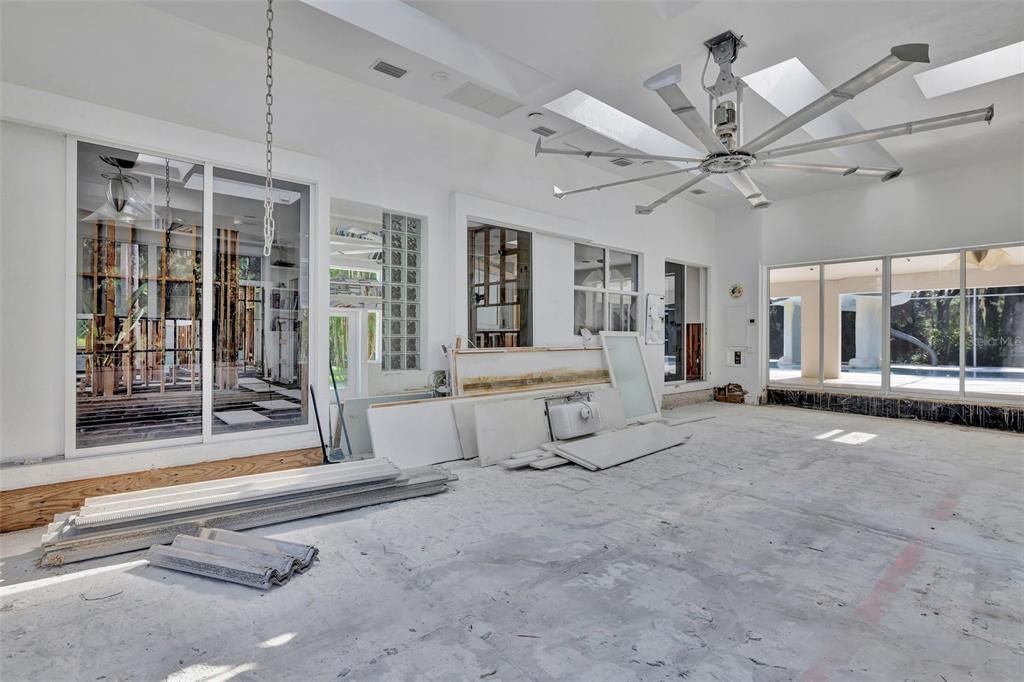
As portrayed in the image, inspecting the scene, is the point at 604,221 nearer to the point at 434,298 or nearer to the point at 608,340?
the point at 608,340

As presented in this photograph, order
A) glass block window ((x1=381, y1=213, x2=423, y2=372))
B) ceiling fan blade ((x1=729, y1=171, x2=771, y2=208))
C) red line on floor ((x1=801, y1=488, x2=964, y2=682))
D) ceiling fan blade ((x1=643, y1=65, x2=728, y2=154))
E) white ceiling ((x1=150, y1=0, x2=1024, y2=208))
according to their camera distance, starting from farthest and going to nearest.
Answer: glass block window ((x1=381, y1=213, x2=423, y2=372)) < ceiling fan blade ((x1=729, y1=171, x2=771, y2=208)) < white ceiling ((x1=150, y1=0, x2=1024, y2=208)) < ceiling fan blade ((x1=643, y1=65, x2=728, y2=154)) < red line on floor ((x1=801, y1=488, x2=964, y2=682))

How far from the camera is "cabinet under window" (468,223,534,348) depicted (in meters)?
6.56

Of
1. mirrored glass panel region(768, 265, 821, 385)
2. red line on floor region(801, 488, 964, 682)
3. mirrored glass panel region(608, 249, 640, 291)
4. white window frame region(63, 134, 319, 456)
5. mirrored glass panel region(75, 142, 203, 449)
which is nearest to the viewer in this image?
red line on floor region(801, 488, 964, 682)

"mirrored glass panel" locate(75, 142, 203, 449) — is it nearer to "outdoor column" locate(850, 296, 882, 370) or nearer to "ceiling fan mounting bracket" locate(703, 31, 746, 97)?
"ceiling fan mounting bracket" locate(703, 31, 746, 97)

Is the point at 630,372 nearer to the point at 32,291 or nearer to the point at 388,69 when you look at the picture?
the point at 388,69

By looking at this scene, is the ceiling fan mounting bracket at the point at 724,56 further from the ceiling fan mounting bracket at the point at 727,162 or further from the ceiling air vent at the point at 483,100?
the ceiling air vent at the point at 483,100

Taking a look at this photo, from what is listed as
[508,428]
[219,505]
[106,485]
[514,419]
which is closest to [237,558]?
[219,505]

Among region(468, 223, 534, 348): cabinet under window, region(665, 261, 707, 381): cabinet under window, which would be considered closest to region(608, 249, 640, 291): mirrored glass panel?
region(665, 261, 707, 381): cabinet under window

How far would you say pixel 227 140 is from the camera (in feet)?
13.7

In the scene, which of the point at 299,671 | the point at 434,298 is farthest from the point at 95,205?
the point at 299,671

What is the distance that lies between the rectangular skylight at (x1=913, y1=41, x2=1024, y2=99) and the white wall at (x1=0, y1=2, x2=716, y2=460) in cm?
418

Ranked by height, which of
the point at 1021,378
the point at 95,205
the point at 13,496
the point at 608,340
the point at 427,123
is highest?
the point at 427,123

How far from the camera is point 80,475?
3553 millimetres

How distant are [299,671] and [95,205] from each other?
A: 12.5 feet
